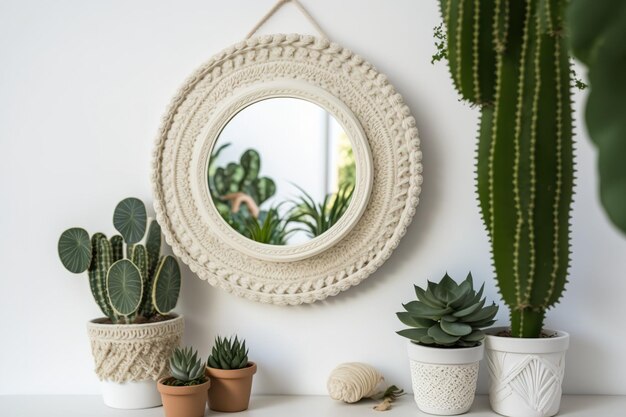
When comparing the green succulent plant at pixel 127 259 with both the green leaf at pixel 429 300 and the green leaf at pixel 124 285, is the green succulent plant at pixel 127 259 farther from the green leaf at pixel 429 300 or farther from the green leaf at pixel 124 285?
the green leaf at pixel 429 300

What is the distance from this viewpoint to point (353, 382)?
53.2 inches

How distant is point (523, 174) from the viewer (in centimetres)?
100

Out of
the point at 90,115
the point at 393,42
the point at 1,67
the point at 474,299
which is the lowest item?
the point at 474,299

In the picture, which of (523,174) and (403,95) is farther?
(403,95)

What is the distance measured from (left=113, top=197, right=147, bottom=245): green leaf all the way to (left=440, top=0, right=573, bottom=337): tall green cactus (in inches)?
29.2

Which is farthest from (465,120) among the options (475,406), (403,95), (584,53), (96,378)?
(584,53)

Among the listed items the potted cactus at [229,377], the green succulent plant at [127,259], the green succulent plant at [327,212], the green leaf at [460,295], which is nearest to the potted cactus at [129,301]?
the green succulent plant at [127,259]

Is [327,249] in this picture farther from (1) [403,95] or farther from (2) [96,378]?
(2) [96,378]

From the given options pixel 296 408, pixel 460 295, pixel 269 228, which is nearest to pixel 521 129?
pixel 460 295

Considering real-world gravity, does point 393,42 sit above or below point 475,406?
above

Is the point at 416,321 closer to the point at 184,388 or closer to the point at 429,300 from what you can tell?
the point at 429,300

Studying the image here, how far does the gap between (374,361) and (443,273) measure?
25 centimetres

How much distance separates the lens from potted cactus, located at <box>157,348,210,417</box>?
48.9 inches

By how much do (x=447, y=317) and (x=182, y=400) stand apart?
1.74 ft
